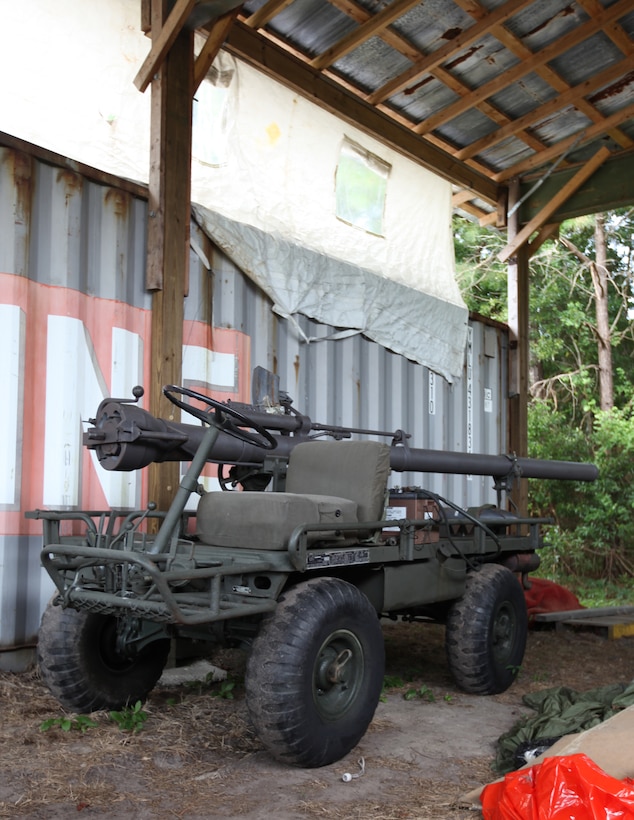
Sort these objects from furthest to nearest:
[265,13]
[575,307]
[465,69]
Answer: [575,307]
[465,69]
[265,13]

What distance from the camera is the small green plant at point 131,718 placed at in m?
4.55

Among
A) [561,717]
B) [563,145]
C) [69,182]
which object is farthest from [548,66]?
[561,717]

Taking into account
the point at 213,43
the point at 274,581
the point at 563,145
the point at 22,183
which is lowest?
the point at 274,581

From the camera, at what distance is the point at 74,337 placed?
614 centimetres

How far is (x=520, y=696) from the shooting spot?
18.9 ft

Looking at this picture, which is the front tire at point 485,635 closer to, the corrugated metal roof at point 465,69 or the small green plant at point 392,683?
the small green plant at point 392,683

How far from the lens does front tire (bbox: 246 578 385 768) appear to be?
3846 mm

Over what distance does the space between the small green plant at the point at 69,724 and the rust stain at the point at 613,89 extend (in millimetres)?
8573

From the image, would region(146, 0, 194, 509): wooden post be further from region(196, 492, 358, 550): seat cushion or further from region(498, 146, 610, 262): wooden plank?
region(498, 146, 610, 262): wooden plank

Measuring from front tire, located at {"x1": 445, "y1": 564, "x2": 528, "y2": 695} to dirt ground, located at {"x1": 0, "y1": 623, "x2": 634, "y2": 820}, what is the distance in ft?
0.44

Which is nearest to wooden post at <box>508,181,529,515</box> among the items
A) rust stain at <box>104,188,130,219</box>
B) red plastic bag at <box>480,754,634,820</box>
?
rust stain at <box>104,188,130,219</box>

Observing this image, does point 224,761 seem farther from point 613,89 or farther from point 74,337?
point 613,89

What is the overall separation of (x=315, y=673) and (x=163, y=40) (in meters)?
4.88

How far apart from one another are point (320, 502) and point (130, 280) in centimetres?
288
